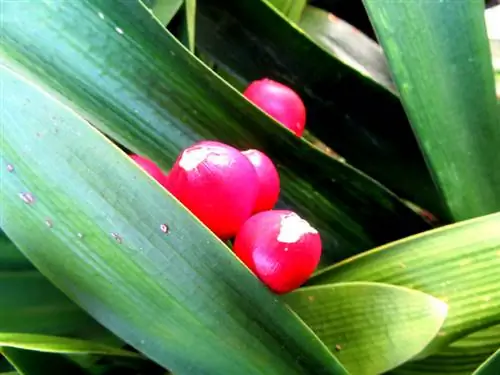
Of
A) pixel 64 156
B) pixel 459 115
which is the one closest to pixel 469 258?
pixel 459 115

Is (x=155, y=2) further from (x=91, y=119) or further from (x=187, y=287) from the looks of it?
(x=187, y=287)

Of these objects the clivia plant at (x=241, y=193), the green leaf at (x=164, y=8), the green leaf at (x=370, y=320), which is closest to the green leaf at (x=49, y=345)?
the clivia plant at (x=241, y=193)

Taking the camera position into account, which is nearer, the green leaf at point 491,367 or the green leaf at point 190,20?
the green leaf at point 491,367

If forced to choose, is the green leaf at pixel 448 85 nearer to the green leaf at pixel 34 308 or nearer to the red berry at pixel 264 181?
the red berry at pixel 264 181

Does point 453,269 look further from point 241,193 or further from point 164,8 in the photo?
point 164,8

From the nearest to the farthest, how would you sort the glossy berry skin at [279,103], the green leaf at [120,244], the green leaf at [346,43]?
1. the green leaf at [120,244]
2. the glossy berry skin at [279,103]
3. the green leaf at [346,43]

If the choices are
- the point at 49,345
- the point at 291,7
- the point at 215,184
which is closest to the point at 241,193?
the point at 215,184

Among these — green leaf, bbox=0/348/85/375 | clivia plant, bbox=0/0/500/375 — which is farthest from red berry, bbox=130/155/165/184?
green leaf, bbox=0/348/85/375

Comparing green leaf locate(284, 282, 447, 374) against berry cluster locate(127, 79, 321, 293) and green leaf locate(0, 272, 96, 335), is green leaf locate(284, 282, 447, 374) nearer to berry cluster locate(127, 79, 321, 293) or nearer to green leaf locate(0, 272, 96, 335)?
berry cluster locate(127, 79, 321, 293)
